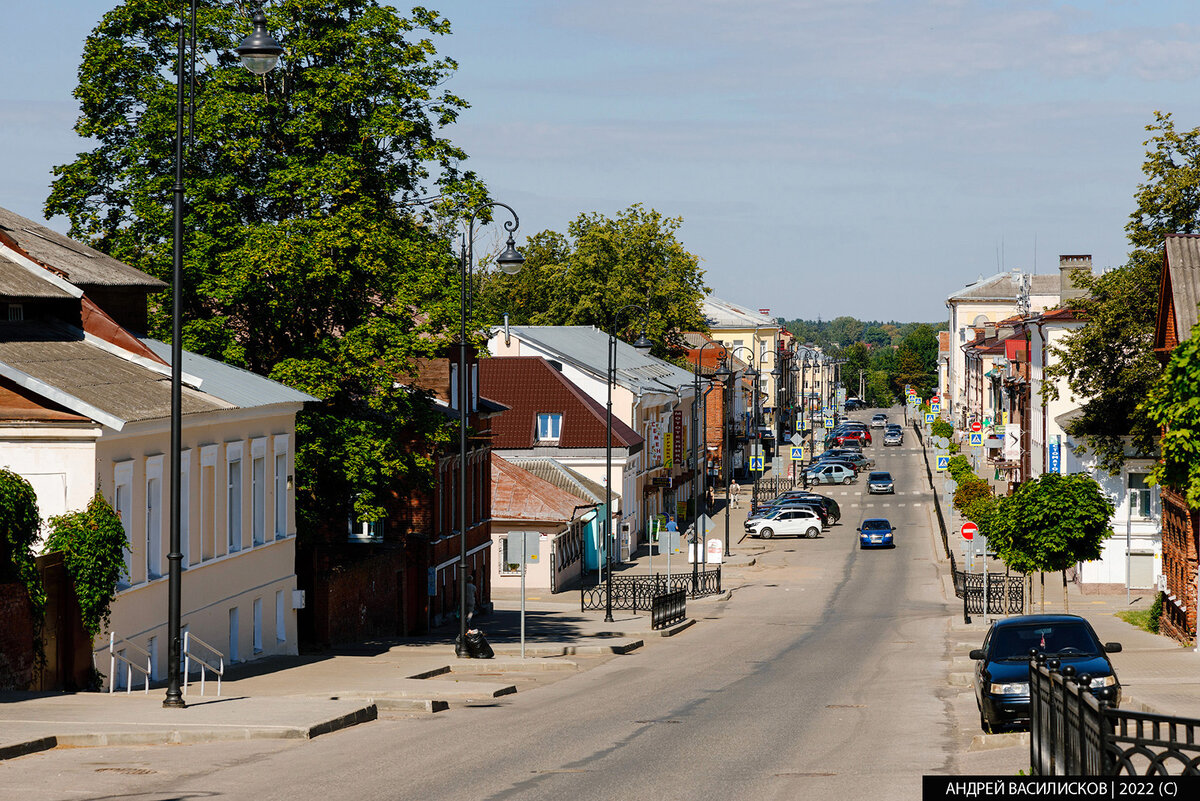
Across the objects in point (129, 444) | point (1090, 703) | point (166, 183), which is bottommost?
point (1090, 703)

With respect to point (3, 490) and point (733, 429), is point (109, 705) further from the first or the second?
point (733, 429)

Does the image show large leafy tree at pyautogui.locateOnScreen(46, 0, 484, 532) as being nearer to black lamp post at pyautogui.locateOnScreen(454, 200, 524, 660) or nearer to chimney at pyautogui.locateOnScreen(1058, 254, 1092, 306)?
black lamp post at pyautogui.locateOnScreen(454, 200, 524, 660)

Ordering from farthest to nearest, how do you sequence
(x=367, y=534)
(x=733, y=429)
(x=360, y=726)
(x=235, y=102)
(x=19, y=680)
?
(x=733, y=429)
(x=367, y=534)
(x=235, y=102)
(x=19, y=680)
(x=360, y=726)

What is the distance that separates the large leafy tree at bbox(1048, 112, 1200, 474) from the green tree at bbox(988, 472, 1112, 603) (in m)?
4.67

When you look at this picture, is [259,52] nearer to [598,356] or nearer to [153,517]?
[153,517]

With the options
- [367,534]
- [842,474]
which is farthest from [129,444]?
[842,474]

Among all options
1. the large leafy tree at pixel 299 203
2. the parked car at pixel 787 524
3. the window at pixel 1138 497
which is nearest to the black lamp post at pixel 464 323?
the large leafy tree at pixel 299 203

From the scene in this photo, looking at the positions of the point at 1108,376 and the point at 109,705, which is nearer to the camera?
the point at 109,705

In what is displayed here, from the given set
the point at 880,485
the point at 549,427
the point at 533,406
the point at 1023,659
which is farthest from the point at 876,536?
the point at 1023,659

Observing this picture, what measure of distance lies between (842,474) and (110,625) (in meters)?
85.6

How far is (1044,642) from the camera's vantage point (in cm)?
2048

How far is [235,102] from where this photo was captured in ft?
109

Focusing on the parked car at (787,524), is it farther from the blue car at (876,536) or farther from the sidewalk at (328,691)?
the sidewalk at (328,691)

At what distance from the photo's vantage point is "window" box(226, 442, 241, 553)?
99.5ft
